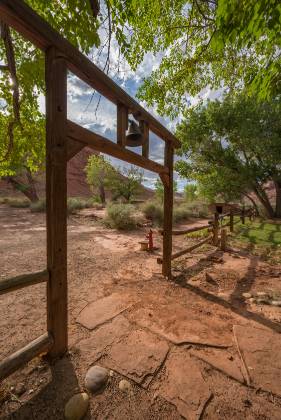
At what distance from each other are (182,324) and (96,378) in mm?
1372

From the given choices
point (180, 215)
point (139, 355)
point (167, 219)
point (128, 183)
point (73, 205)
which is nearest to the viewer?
point (139, 355)

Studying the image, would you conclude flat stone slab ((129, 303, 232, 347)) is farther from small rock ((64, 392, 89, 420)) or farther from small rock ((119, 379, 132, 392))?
small rock ((64, 392, 89, 420))

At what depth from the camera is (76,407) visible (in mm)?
1761

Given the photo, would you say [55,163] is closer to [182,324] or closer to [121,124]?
[121,124]

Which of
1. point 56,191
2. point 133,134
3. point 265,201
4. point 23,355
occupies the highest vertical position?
point 133,134

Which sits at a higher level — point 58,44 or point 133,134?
point 58,44

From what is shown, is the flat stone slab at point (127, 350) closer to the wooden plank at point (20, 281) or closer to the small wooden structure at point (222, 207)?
the wooden plank at point (20, 281)

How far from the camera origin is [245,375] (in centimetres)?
215

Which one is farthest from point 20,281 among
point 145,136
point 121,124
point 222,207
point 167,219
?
point 222,207

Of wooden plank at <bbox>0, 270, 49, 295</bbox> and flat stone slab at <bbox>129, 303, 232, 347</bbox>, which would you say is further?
flat stone slab at <bbox>129, 303, 232, 347</bbox>

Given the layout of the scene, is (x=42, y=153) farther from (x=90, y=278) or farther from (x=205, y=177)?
(x=205, y=177)

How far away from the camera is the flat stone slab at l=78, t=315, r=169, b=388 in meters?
2.20

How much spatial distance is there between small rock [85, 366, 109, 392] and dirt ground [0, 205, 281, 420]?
60mm

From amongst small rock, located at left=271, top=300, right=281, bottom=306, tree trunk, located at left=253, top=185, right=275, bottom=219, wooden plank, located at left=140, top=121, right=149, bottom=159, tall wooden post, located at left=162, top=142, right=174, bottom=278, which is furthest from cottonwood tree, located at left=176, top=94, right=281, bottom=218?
small rock, located at left=271, top=300, right=281, bottom=306
